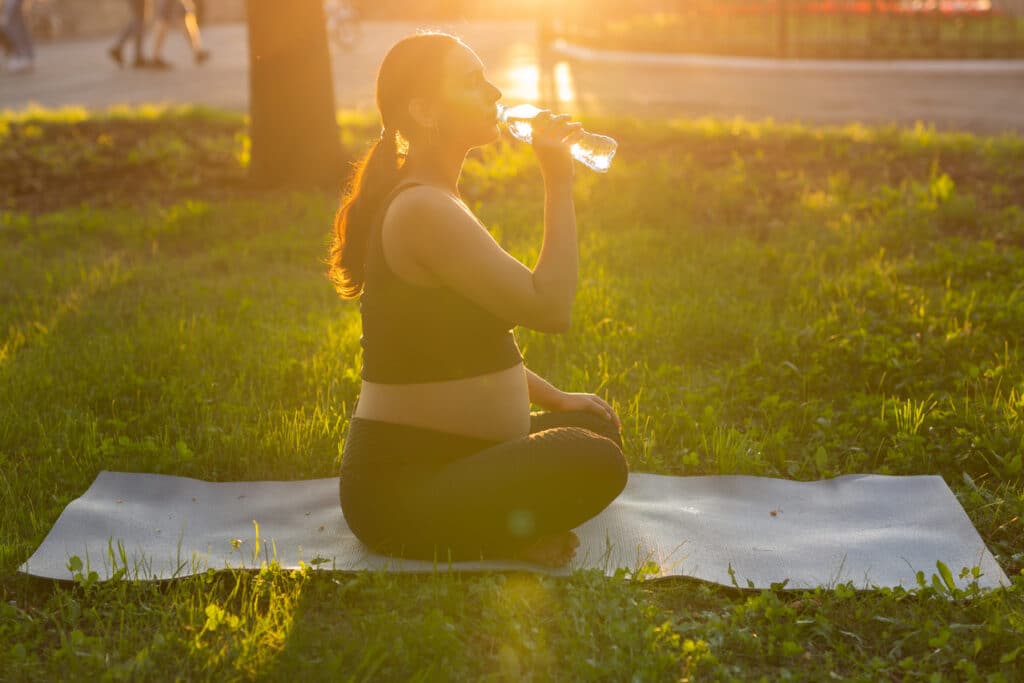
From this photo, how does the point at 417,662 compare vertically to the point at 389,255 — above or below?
below

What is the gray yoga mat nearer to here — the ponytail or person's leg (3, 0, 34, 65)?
the ponytail

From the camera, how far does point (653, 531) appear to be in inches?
151

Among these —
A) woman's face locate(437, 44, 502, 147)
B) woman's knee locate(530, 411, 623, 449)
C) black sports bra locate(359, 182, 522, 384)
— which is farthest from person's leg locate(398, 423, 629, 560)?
woman's face locate(437, 44, 502, 147)

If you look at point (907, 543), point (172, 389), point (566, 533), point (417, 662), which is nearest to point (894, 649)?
point (907, 543)

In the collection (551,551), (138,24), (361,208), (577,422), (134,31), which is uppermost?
(361,208)

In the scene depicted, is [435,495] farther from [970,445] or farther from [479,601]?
[970,445]

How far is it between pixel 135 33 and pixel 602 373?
15903 millimetres

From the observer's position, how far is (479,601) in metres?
3.36

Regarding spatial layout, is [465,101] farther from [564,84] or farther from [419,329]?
[564,84]

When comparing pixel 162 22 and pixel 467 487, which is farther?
pixel 162 22

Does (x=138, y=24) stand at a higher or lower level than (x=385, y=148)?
lower

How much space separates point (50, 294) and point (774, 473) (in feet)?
14.0

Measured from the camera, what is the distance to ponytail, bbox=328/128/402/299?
3.56 metres

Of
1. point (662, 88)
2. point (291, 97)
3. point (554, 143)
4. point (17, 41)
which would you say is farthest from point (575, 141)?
point (17, 41)
